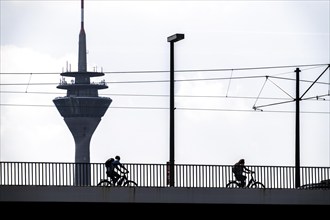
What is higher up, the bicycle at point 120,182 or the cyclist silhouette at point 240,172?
the cyclist silhouette at point 240,172

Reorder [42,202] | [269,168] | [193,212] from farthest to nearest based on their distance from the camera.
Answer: [269,168]
[193,212]
[42,202]

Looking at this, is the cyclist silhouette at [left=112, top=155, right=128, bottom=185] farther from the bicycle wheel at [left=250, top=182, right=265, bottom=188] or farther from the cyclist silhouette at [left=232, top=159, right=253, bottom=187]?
the bicycle wheel at [left=250, top=182, right=265, bottom=188]

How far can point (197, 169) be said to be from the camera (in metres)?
50.2

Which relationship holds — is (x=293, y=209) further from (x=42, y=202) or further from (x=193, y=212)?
(x=42, y=202)

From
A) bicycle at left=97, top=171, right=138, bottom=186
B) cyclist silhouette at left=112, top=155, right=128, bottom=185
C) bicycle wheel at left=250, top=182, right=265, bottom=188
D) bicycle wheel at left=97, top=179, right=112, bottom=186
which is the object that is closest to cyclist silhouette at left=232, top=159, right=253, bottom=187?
bicycle wheel at left=250, top=182, right=265, bottom=188

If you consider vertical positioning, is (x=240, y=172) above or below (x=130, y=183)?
above

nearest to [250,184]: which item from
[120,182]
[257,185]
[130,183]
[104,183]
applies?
[257,185]

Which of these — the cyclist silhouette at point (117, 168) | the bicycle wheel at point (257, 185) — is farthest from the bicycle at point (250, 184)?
the cyclist silhouette at point (117, 168)

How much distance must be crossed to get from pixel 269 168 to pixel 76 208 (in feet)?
30.5

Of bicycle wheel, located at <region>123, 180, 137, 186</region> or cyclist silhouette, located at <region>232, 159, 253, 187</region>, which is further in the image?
cyclist silhouette, located at <region>232, 159, 253, 187</region>

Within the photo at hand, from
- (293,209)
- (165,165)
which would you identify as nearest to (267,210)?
(293,209)

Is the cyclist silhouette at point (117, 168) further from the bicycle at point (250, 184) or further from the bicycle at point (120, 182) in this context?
the bicycle at point (250, 184)

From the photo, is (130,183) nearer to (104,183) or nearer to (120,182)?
(120,182)

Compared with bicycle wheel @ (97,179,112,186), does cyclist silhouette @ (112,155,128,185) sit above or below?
above
